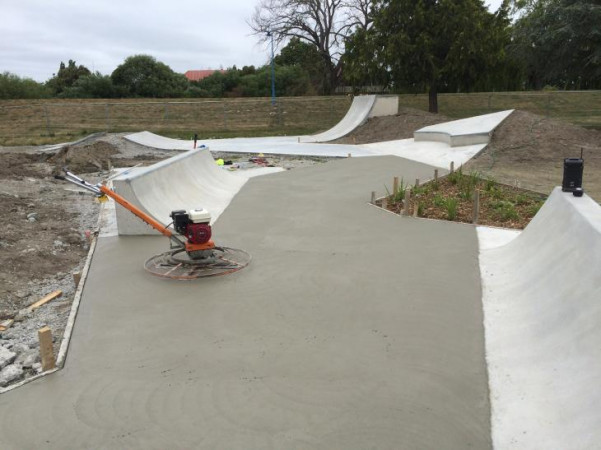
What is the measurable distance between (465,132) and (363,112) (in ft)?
31.6

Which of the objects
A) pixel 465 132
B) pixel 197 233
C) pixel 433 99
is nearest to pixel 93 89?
pixel 433 99

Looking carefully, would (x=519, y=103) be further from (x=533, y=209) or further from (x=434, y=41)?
(x=533, y=209)

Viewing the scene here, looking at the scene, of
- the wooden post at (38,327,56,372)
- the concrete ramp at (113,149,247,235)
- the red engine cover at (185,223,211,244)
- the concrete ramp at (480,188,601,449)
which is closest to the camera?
the concrete ramp at (480,188,601,449)

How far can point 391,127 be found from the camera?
24875mm

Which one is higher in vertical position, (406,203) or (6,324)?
(406,203)

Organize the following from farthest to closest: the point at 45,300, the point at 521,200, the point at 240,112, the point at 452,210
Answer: the point at 240,112 → the point at 521,200 → the point at 452,210 → the point at 45,300

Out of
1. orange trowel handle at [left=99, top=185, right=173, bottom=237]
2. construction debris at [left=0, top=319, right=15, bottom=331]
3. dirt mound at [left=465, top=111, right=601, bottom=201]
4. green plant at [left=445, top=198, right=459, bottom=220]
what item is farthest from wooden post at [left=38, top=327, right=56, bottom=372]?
dirt mound at [left=465, top=111, right=601, bottom=201]

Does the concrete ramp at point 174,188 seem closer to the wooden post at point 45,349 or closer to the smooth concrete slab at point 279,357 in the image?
the smooth concrete slab at point 279,357

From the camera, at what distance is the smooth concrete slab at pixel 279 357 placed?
3545 millimetres

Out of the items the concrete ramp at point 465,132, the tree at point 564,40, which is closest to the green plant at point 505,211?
the concrete ramp at point 465,132

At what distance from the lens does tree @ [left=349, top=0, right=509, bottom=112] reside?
23.9 metres

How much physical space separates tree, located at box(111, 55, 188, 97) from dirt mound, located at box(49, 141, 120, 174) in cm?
3094

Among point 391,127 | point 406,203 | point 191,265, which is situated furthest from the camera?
point 391,127

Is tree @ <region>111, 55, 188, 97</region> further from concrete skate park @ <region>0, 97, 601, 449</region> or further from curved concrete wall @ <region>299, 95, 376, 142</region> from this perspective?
concrete skate park @ <region>0, 97, 601, 449</region>
